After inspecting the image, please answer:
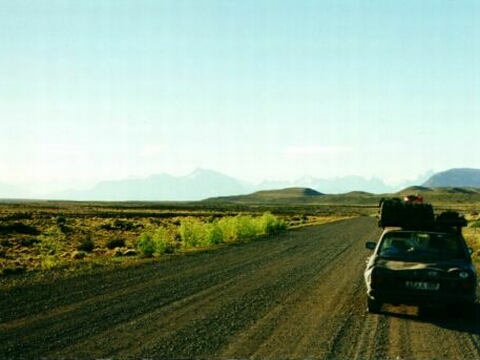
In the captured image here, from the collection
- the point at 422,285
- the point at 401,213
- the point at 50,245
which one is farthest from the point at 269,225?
the point at 422,285

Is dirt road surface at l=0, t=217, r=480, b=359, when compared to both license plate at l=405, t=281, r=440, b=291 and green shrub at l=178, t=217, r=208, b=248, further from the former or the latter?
green shrub at l=178, t=217, r=208, b=248

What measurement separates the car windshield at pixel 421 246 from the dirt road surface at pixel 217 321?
117cm

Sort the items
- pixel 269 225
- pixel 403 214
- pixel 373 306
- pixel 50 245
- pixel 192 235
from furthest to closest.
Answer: pixel 269 225, pixel 192 235, pixel 50 245, pixel 403 214, pixel 373 306

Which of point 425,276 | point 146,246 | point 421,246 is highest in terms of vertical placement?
point 421,246

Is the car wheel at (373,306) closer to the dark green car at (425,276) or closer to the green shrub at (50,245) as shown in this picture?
the dark green car at (425,276)

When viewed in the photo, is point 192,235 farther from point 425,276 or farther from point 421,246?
point 425,276

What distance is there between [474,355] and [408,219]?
5.08 metres

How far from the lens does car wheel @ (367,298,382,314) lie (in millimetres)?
11523

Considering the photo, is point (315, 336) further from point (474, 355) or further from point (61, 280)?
point (61, 280)

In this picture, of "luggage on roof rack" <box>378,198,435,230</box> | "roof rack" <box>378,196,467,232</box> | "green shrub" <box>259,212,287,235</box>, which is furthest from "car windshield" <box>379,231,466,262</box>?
"green shrub" <box>259,212,287,235</box>

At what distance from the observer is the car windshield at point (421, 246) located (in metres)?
11.6

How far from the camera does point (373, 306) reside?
1164 cm

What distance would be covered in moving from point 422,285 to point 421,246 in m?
1.66

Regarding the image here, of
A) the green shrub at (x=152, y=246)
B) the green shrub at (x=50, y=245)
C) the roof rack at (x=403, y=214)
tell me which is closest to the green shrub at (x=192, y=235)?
the green shrub at (x=152, y=246)
